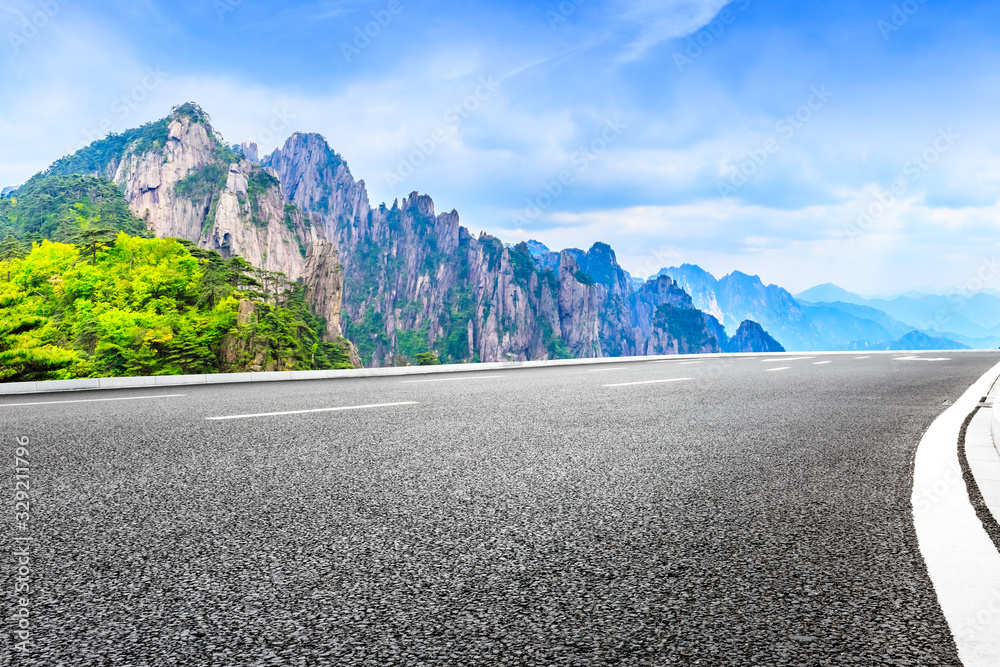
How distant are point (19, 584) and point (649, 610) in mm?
1865

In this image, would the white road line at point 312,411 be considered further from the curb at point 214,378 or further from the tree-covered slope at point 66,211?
the tree-covered slope at point 66,211

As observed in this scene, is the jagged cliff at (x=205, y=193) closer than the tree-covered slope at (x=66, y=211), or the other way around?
the tree-covered slope at (x=66, y=211)

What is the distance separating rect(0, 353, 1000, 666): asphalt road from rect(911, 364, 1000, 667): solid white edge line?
0.06m

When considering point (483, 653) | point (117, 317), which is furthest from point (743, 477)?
point (117, 317)

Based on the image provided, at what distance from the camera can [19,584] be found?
1.93 m

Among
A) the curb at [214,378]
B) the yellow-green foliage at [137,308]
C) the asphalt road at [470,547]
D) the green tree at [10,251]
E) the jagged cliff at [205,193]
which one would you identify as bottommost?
the asphalt road at [470,547]

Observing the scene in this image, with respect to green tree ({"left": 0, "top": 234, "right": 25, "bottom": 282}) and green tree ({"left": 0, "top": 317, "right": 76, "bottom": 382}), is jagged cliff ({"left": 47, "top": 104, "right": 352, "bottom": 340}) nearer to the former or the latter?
green tree ({"left": 0, "top": 234, "right": 25, "bottom": 282})

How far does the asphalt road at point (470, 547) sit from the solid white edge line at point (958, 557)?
56 millimetres

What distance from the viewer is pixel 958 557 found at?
7.18 feet

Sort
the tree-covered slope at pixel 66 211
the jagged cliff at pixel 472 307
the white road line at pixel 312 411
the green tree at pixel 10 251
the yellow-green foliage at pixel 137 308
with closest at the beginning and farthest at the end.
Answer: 1. the white road line at pixel 312 411
2. the yellow-green foliage at pixel 137 308
3. the green tree at pixel 10 251
4. the tree-covered slope at pixel 66 211
5. the jagged cliff at pixel 472 307

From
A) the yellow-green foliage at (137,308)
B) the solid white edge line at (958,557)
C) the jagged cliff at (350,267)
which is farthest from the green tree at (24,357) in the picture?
the jagged cliff at (350,267)

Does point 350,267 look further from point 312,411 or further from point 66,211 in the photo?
point 312,411

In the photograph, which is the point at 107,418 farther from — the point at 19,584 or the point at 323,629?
the point at 323,629

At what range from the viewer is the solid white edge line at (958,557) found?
1612 mm
